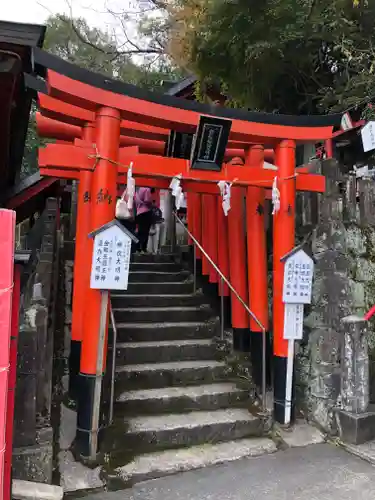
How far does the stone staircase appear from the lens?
4.75 meters

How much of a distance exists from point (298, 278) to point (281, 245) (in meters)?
0.48

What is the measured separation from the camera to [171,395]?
5473 millimetres

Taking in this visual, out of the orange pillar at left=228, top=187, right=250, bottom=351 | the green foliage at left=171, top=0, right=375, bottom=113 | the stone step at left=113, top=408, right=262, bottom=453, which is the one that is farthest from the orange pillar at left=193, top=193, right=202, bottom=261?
the stone step at left=113, top=408, right=262, bottom=453

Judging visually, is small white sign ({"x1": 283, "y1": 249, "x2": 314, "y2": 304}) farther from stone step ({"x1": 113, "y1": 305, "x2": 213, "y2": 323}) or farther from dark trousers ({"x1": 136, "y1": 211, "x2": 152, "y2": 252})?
dark trousers ({"x1": 136, "y1": 211, "x2": 152, "y2": 252})

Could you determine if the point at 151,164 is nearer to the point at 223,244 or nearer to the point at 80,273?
the point at 80,273

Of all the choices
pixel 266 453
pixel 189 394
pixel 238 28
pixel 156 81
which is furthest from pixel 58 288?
pixel 156 81

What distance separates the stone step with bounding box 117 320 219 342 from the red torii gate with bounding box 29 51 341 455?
653 millimetres

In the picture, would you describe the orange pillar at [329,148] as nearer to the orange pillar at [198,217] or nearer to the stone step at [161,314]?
the orange pillar at [198,217]

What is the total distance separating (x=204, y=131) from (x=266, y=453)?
3.82 meters

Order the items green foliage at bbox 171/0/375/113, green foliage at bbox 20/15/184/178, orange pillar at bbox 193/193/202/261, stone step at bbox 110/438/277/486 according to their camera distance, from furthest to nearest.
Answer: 1. green foliage at bbox 20/15/184/178
2. orange pillar at bbox 193/193/202/261
3. green foliage at bbox 171/0/375/113
4. stone step at bbox 110/438/277/486

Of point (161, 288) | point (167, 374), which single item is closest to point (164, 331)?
point (167, 374)

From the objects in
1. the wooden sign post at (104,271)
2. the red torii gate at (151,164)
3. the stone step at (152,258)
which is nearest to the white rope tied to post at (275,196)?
the red torii gate at (151,164)

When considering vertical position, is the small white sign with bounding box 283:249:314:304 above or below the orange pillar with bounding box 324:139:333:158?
below

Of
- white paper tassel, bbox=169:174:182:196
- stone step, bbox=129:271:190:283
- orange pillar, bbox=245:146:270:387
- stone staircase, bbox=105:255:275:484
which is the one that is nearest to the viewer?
stone staircase, bbox=105:255:275:484
